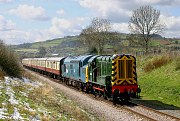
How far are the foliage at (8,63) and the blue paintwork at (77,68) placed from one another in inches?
217

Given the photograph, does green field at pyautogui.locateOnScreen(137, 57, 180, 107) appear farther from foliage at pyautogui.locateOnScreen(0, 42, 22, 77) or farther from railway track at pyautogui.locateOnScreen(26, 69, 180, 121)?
foliage at pyautogui.locateOnScreen(0, 42, 22, 77)

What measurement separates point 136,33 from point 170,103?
44.2m

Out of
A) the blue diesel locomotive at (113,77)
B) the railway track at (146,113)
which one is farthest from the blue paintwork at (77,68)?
the railway track at (146,113)

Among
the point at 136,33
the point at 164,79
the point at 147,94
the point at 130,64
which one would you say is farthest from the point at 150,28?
the point at 130,64

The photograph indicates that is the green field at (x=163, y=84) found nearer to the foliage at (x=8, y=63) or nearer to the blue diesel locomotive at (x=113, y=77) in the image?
the blue diesel locomotive at (x=113, y=77)

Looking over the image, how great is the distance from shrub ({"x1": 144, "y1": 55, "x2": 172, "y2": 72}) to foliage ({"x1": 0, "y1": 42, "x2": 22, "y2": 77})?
15.4 metres

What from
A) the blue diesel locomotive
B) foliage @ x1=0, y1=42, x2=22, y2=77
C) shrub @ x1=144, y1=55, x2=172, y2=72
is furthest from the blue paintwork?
shrub @ x1=144, y1=55, x2=172, y2=72

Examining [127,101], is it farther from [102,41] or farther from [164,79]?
[102,41]

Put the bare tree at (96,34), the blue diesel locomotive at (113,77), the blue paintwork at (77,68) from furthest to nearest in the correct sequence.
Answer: the bare tree at (96,34), the blue paintwork at (77,68), the blue diesel locomotive at (113,77)

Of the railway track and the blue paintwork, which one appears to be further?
the blue paintwork

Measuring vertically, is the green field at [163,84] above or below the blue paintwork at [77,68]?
below

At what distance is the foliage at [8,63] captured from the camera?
28.2 meters

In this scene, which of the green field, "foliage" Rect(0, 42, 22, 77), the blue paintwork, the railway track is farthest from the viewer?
the blue paintwork

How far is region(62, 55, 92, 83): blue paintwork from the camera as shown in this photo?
28484 millimetres
